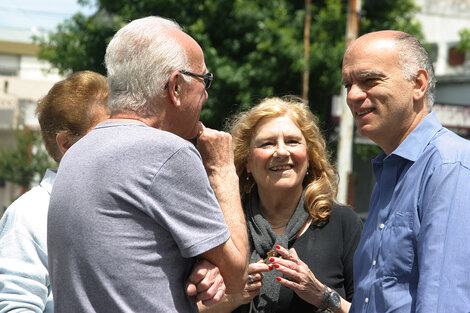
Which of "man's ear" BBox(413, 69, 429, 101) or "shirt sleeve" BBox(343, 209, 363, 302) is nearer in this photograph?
"man's ear" BBox(413, 69, 429, 101)

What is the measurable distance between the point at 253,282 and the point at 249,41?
42.7ft

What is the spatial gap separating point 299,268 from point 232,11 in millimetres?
13229

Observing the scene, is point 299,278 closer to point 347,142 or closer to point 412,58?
point 412,58

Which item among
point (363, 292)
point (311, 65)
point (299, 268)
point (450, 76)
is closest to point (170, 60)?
point (363, 292)

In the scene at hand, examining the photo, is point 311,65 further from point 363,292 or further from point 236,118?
point 363,292

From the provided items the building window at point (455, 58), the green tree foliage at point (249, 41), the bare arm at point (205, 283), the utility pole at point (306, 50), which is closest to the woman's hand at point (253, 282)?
the bare arm at point (205, 283)

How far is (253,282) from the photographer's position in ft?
9.86

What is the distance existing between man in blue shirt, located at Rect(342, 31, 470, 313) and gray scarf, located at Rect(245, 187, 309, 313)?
80 centimetres

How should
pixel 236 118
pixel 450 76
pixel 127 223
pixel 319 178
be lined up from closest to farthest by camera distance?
pixel 127 223, pixel 319 178, pixel 236 118, pixel 450 76

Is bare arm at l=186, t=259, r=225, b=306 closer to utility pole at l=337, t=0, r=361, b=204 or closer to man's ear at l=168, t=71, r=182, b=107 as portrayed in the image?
man's ear at l=168, t=71, r=182, b=107

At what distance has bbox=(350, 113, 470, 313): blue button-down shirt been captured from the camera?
2.06 meters

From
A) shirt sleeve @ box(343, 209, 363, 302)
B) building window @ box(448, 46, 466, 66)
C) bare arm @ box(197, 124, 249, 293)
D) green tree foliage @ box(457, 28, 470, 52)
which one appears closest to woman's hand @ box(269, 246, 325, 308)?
shirt sleeve @ box(343, 209, 363, 302)

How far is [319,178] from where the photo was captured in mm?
3711

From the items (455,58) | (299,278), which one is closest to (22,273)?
(299,278)
